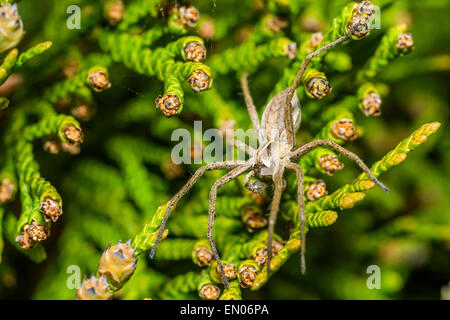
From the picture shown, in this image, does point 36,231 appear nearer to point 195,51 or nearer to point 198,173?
point 198,173

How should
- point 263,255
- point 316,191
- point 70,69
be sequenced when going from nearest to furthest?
point 263,255 < point 316,191 < point 70,69

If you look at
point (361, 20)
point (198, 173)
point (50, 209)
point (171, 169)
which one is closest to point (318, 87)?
point (361, 20)

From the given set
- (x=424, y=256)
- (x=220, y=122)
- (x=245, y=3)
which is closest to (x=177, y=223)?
(x=220, y=122)

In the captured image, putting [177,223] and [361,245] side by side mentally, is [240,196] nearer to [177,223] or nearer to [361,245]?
[177,223]

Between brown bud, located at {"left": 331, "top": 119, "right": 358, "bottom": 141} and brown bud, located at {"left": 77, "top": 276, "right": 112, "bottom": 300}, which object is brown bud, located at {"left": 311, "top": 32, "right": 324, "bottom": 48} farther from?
brown bud, located at {"left": 77, "top": 276, "right": 112, "bottom": 300}

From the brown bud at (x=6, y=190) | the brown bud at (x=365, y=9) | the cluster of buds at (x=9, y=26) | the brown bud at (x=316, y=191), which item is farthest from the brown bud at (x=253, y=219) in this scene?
the cluster of buds at (x=9, y=26)

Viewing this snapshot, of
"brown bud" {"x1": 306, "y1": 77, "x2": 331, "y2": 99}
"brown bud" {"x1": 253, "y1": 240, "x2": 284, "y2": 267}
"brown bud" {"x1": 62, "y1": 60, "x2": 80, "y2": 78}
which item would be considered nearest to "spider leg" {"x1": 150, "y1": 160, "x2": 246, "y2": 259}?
"brown bud" {"x1": 253, "y1": 240, "x2": 284, "y2": 267}
